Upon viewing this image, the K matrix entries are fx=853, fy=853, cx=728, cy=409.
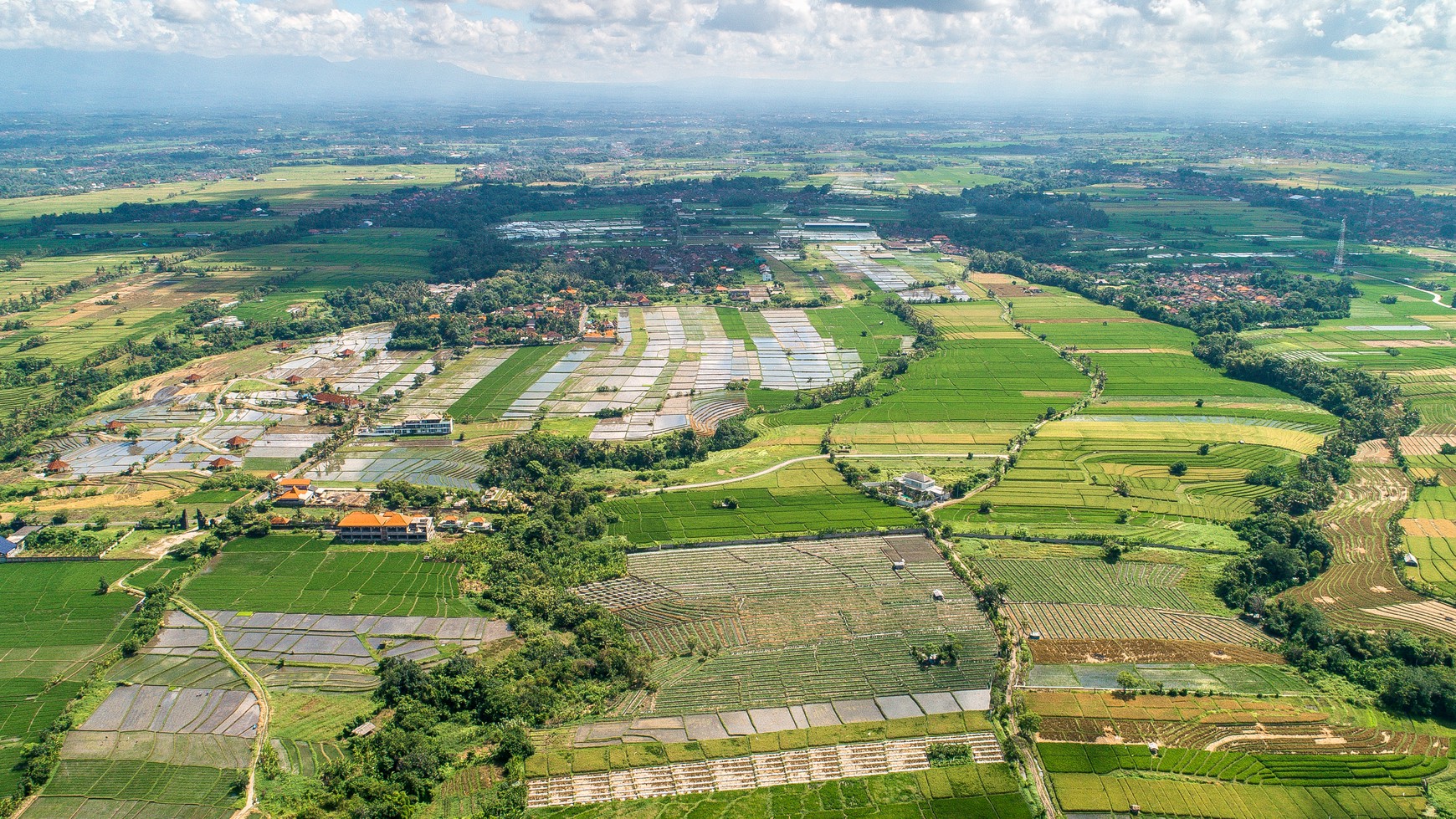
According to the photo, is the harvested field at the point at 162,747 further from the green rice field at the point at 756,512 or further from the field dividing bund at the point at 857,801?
the green rice field at the point at 756,512

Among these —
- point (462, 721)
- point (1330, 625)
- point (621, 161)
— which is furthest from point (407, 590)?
point (621, 161)

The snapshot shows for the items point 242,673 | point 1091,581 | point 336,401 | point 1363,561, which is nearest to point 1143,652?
point 1091,581

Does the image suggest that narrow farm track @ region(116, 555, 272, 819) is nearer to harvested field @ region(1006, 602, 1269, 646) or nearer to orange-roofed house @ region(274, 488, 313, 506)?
orange-roofed house @ region(274, 488, 313, 506)

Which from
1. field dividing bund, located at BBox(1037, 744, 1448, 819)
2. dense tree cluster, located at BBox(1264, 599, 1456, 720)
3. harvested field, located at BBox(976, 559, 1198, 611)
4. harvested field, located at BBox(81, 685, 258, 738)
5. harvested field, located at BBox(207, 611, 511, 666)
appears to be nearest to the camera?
field dividing bund, located at BBox(1037, 744, 1448, 819)

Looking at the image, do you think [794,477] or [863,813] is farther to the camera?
[794,477]

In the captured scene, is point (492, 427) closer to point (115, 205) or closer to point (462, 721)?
point (462, 721)

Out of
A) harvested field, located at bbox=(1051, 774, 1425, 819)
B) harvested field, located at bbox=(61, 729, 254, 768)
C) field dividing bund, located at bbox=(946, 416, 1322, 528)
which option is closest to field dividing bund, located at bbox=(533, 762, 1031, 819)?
harvested field, located at bbox=(1051, 774, 1425, 819)
